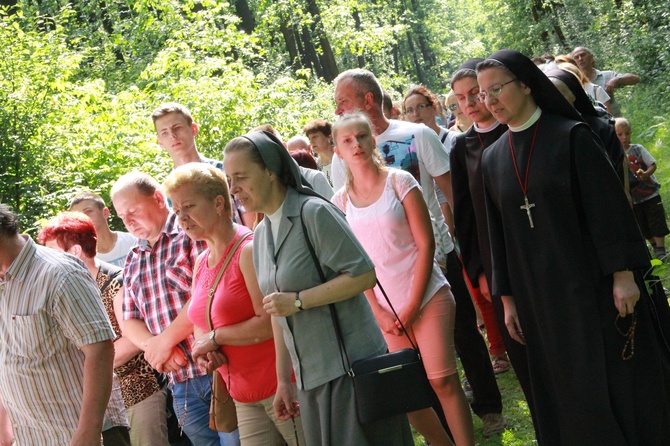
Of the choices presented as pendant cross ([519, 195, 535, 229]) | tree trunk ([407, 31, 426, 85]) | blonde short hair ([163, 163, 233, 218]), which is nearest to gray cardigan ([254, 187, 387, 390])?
blonde short hair ([163, 163, 233, 218])

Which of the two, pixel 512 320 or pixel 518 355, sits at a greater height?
pixel 512 320

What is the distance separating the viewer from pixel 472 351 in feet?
20.8

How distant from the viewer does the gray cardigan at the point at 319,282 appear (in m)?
4.17

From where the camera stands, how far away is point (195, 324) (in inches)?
201

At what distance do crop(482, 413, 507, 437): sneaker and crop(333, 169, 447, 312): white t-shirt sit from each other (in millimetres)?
1348

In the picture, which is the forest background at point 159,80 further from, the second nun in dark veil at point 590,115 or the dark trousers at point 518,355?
the second nun in dark veil at point 590,115

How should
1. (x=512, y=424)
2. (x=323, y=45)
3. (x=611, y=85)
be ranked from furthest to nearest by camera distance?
1. (x=323, y=45)
2. (x=611, y=85)
3. (x=512, y=424)

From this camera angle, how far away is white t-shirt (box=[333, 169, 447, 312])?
5.51 metres

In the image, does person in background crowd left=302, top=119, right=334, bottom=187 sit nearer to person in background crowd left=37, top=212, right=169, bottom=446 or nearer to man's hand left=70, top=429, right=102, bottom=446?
person in background crowd left=37, top=212, right=169, bottom=446

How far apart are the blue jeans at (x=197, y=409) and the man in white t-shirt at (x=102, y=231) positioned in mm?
2294

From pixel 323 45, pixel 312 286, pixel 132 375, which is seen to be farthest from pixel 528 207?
pixel 323 45

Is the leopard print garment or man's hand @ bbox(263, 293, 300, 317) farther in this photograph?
the leopard print garment

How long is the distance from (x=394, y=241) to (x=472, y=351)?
1.29m

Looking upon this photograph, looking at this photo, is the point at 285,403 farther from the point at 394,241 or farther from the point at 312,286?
the point at 394,241
